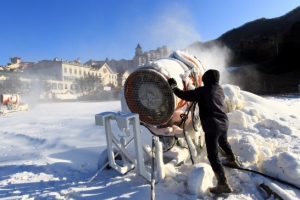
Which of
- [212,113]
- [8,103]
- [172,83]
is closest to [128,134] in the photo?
[172,83]

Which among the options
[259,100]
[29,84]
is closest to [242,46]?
[259,100]

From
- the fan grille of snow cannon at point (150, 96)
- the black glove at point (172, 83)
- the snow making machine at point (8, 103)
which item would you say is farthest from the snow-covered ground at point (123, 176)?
the snow making machine at point (8, 103)

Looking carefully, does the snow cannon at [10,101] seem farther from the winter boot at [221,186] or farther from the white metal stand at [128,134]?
the winter boot at [221,186]

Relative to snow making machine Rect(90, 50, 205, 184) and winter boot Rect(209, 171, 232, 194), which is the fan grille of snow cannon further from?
winter boot Rect(209, 171, 232, 194)

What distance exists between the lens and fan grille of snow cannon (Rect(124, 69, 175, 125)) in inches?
110

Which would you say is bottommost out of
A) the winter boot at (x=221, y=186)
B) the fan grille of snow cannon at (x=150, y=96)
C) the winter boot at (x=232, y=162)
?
the winter boot at (x=221, y=186)

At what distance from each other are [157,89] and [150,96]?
147mm

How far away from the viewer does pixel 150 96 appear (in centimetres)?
291

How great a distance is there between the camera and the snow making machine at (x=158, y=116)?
8.70 feet

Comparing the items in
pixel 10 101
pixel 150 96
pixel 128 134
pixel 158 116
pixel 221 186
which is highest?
pixel 10 101

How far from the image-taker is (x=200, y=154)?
3.51 meters

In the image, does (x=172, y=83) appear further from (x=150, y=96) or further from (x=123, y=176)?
(x=123, y=176)

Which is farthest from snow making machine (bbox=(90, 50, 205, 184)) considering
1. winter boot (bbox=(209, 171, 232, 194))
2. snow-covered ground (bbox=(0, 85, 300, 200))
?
winter boot (bbox=(209, 171, 232, 194))

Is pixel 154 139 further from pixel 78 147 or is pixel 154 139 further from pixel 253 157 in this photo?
pixel 78 147
